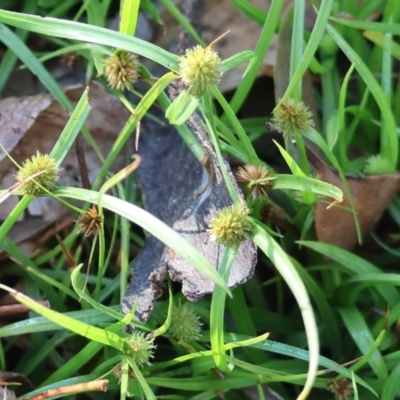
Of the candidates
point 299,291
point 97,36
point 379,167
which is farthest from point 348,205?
point 97,36

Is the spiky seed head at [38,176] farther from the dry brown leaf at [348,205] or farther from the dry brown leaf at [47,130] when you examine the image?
the dry brown leaf at [348,205]

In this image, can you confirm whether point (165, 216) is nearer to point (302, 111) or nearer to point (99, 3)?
point (302, 111)

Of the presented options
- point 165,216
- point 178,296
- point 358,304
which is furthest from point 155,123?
point 358,304

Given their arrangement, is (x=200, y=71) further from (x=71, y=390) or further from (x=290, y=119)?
(x=71, y=390)

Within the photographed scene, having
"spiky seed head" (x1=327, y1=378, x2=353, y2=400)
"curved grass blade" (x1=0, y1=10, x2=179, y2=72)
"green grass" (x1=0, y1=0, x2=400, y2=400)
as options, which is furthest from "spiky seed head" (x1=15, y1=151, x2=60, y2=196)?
"spiky seed head" (x1=327, y1=378, x2=353, y2=400)

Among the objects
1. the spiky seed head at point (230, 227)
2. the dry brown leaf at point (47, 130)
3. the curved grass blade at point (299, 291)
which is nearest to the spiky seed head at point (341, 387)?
the curved grass blade at point (299, 291)

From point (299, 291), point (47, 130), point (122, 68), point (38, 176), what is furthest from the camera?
point (47, 130)
